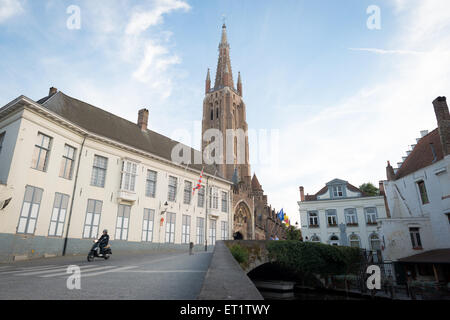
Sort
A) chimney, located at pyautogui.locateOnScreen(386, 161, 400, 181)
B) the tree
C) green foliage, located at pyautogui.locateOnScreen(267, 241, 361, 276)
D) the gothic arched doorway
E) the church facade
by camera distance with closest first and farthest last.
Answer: green foliage, located at pyautogui.locateOnScreen(267, 241, 361, 276) < chimney, located at pyautogui.locateOnScreen(386, 161, 400, 181) < the gothic arched doorway < the church facade < the tree

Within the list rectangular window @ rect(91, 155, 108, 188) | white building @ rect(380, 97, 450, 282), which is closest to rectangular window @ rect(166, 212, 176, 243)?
rectangular window @ rect(91, 155, 108, 188)

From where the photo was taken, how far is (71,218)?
51.5 ft

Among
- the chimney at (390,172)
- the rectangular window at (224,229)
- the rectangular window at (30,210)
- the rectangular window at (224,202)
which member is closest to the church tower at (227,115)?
the rectangular window at (224,202)

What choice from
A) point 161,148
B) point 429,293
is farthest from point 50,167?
point 429,293

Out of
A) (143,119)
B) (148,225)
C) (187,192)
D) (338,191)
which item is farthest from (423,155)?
(143,119)

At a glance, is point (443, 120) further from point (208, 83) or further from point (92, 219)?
point (208, 83)

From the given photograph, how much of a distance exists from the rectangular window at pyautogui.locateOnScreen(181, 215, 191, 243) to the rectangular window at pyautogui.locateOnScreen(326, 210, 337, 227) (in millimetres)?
16558

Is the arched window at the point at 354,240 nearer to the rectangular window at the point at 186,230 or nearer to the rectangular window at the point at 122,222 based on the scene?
the rectangular window at the point at 186,230

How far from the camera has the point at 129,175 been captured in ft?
63.7

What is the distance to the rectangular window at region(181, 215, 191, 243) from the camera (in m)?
23.2

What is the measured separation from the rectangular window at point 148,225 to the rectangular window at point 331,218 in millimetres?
20383

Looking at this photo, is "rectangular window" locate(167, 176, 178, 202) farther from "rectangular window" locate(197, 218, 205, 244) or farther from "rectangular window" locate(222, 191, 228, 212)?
"rectangular window" locate(222, 191, 228, 212)

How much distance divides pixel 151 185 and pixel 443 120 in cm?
2361

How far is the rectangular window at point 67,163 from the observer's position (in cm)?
1587
